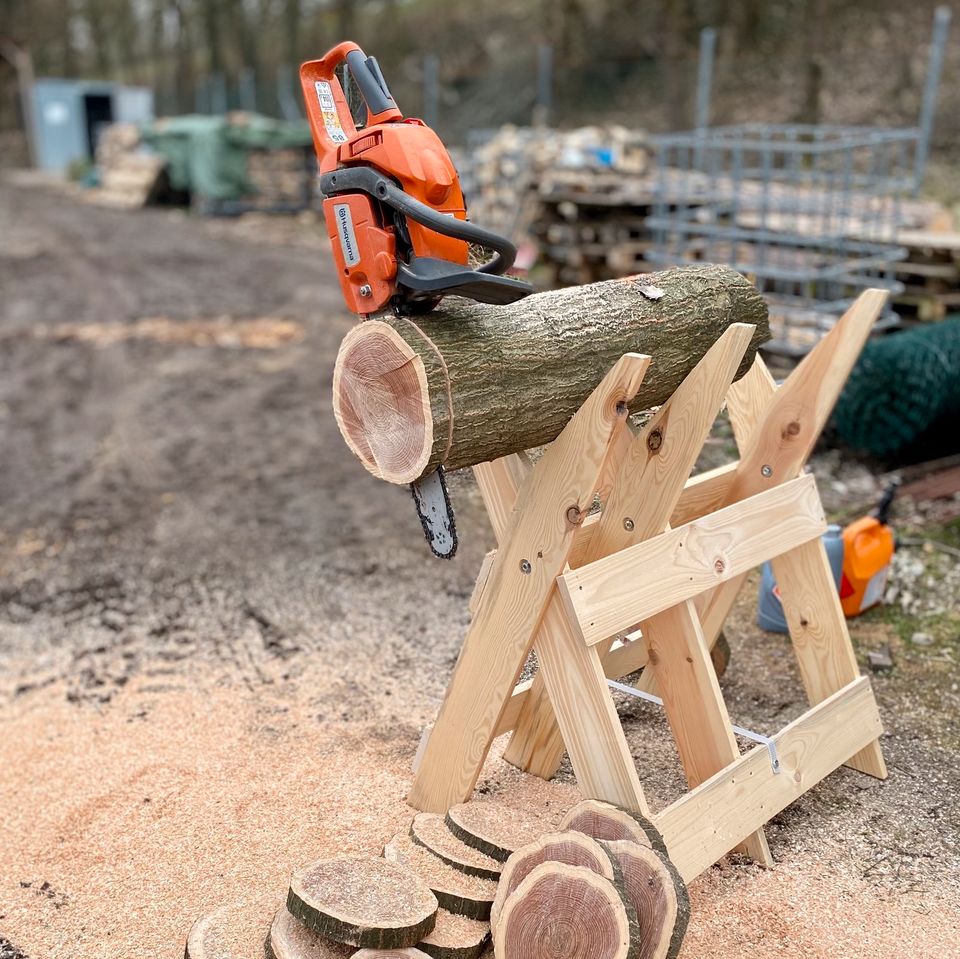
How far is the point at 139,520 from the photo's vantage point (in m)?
5.78

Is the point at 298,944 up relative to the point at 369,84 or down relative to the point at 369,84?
down

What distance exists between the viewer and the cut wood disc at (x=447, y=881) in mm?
2406

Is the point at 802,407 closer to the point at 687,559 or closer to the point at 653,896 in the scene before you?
the point at 687,559

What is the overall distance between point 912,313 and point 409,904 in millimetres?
6769

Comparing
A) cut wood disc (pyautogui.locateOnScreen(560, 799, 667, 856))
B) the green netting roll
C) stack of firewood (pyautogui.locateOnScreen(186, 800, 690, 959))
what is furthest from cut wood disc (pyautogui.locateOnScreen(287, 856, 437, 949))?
the green netting roll

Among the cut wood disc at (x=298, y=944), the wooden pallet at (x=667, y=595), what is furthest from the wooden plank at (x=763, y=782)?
the cut wood disc at (x=298, y=944)

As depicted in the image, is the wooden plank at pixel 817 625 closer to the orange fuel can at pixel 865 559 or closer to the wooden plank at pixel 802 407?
the wooden plank at pixel 802 407

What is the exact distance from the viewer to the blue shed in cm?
2859

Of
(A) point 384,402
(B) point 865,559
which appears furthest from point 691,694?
(B) point 865,559

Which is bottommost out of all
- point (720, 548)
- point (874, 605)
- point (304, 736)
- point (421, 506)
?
point (874, 605)

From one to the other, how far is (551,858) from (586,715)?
351 mm

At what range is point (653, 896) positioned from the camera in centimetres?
222

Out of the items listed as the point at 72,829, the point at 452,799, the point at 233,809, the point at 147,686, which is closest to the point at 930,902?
the point at 452,799

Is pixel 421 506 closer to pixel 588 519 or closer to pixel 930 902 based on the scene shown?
pixel 588 519
